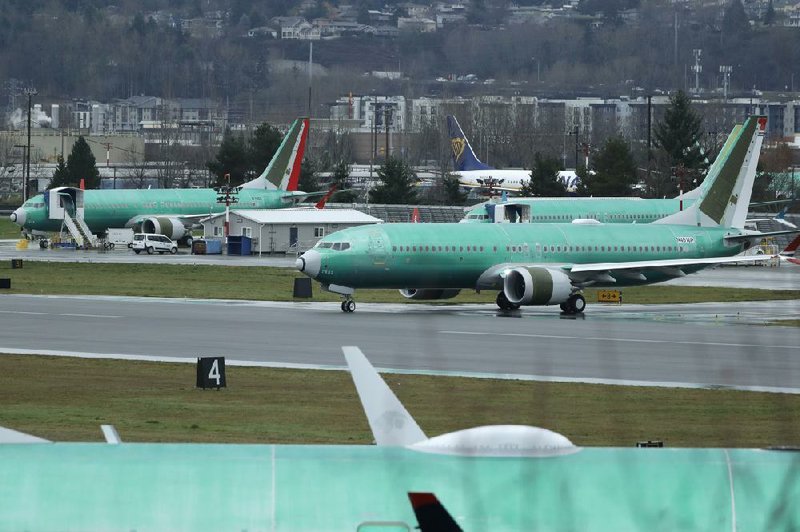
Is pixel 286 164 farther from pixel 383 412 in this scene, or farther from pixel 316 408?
pixel 383 412

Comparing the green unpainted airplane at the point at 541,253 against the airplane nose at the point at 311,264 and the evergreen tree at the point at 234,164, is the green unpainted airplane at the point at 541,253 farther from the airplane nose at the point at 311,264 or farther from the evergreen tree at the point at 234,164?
the evergreen tree at the point at 234,164

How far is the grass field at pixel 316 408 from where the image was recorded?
27.4 m

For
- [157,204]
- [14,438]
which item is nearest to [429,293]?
[14,438]

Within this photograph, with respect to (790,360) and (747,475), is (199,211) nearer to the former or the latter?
(790,360)

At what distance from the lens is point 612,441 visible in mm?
27156

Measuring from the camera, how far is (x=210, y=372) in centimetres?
3453

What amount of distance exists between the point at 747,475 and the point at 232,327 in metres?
42.1

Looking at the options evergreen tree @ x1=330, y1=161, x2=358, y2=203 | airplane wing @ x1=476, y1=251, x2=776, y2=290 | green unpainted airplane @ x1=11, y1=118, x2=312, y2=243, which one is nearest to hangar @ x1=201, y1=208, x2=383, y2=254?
green unpainted airplane @ x1=11, y1=118, x2=312, y2=243

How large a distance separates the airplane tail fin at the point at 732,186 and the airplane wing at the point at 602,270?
4.78m

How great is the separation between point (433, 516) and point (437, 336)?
40091 mm

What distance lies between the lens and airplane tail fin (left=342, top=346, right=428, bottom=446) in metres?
9.95

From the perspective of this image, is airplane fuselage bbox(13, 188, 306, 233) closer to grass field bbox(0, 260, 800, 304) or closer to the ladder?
the ladder

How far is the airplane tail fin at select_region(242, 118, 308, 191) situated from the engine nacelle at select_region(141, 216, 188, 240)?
41.4 ft

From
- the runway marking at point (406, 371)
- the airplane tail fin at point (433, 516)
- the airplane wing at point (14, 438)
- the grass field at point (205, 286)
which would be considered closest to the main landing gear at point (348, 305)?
the grass field at point (205, 286)
